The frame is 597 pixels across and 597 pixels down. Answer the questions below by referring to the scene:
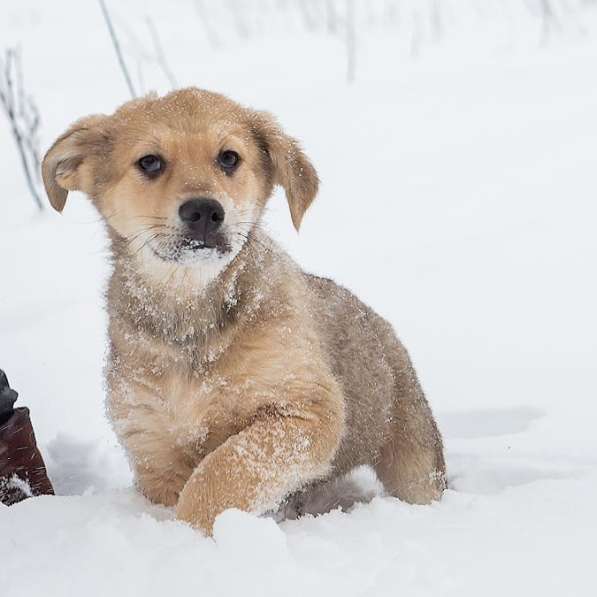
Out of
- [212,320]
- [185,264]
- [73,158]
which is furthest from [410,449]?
[73,158]

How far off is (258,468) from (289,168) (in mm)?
1241

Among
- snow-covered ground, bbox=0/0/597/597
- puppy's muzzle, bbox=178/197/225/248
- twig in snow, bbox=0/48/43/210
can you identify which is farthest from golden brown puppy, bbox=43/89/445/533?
twig in snow, bbox=0/48/43/210

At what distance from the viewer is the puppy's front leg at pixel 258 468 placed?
2.87 metres

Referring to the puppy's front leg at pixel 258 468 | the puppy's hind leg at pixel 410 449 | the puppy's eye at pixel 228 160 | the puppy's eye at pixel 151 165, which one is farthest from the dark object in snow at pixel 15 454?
the puppy's hind leg at pixel 410 449

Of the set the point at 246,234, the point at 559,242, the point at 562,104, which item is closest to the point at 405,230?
the point at 559,242

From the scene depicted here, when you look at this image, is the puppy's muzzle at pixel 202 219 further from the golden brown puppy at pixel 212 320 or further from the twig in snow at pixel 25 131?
the twig in snow at pixel 25 131

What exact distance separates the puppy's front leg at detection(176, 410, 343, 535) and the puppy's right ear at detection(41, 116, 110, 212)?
1.18m

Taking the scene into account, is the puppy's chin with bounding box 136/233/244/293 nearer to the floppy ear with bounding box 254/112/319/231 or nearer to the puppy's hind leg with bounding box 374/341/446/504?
the floppy ear with bounding box 254/112/319/231

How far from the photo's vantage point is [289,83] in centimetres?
1091

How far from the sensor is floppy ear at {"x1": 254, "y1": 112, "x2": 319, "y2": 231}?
360cm

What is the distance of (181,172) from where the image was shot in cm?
318

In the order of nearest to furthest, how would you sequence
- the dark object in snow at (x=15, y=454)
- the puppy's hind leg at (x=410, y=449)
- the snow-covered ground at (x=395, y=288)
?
the snow-covered ground at (x=395, y=288), the dark object in snow at (x=15, y=454), the puppy's hind leg at (x=410, y=449)

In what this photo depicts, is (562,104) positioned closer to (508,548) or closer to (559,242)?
(559,242)

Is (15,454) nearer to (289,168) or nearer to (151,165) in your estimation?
(151,165)
